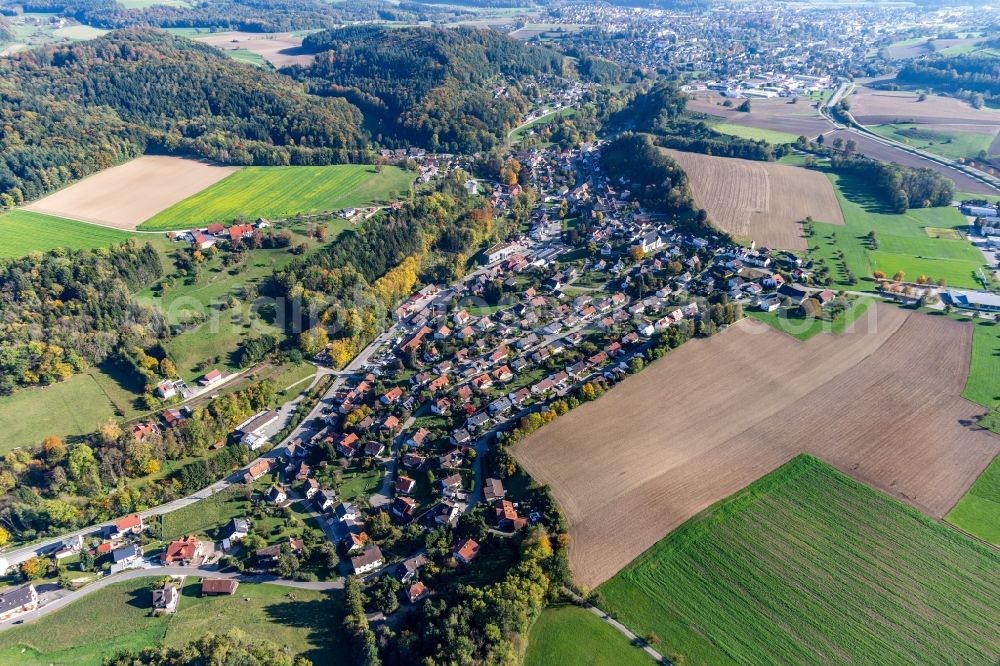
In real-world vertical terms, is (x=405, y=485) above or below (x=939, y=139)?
below

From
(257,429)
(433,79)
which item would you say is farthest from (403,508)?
(433,79)

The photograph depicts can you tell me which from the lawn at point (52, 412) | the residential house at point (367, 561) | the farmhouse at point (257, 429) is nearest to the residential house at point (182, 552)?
the farmhouse at point (257, 429)

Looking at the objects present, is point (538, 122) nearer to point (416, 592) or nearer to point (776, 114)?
point (776, 114)

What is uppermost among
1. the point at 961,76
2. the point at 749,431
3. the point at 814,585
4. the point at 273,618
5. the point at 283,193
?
the point at 961,76

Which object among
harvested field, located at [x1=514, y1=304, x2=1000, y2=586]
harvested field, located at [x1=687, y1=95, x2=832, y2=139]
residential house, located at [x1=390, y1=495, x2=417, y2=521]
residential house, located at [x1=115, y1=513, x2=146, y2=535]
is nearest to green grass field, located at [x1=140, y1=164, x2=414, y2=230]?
residential house, located at [x1=115, y1=513, x2=146, y2=535]

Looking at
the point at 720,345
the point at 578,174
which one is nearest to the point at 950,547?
the point at 720,345

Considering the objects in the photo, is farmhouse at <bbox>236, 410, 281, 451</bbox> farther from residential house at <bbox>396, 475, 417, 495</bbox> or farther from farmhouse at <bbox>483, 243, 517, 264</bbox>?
farmhouse at <bbox>483, 243, 517, 264</bbox>
